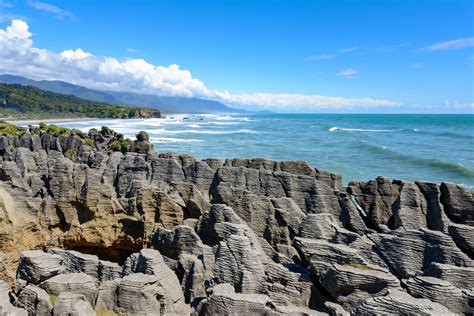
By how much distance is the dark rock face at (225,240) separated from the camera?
6352 mm

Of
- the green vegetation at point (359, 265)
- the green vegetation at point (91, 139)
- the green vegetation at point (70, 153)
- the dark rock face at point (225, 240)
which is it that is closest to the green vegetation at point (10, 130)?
the green vegetation at point (91, 139)

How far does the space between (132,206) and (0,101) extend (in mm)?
159781

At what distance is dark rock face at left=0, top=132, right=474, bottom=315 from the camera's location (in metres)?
6.35

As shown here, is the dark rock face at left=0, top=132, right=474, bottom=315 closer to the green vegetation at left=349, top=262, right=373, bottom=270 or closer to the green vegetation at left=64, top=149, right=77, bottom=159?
the green vegetation at left=349, top=262, right=373, bottom=270

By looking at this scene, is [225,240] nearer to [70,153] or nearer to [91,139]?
[70,153]

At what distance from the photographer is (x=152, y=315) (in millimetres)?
6641

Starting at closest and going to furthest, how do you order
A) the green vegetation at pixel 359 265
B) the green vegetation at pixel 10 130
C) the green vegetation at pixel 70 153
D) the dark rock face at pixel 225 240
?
1. the dark rock face at pixel 225 240
2. the green vegetation at pixel 359 265
3. the green vegetation at pixel 70 153
4. the green vegetation at pixel 10 130

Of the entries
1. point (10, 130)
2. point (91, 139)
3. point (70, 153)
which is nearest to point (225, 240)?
point (70, 153)

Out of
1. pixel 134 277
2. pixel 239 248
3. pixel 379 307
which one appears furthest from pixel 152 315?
pixel 379 307

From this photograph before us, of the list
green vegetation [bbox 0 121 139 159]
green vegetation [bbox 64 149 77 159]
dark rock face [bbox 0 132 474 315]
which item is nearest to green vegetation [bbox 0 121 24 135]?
green vegetation [bbox 0 121 139 159]

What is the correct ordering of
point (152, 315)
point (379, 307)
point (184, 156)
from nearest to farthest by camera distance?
point (379, 307)
point (152, 315)
point (184, 156)

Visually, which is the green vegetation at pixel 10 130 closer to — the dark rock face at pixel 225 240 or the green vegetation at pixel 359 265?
the dark rock face at pixel 225 240

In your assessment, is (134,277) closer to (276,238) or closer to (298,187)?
(276,238)

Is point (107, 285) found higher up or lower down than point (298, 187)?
lower down
